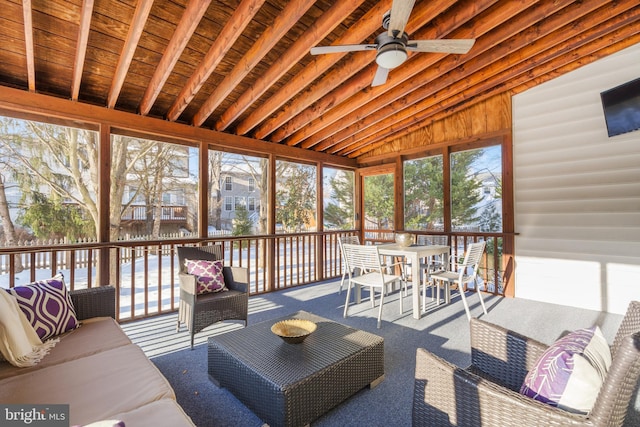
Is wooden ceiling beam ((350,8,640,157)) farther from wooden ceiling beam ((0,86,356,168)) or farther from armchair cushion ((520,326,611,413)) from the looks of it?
armchair cushion ((520,326,611,413))

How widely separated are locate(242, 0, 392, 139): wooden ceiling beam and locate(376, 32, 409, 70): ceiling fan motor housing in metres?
0.27

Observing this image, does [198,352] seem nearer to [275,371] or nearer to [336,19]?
[275,371]

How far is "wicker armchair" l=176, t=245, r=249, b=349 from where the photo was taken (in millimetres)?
2828

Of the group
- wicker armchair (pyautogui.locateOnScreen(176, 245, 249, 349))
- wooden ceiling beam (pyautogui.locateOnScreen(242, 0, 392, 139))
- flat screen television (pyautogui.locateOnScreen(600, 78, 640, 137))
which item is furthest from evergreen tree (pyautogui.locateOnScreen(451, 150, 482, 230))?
wicker armchair (pyautogui.locateOnScreen(176, 245, 249, 349))

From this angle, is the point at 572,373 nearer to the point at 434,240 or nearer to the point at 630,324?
the point at 630,324

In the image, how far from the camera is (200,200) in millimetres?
4184

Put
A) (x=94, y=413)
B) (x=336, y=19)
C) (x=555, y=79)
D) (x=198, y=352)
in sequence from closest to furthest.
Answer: (x=94, y=413) < (x=336, y=19) < (x=198, y=352) < (x=555, y=79)

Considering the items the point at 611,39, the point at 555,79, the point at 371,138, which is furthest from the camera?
the point at 371,138

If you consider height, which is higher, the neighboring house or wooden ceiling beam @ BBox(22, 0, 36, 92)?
wooden ceiling beam @ BBox(22, 0, 36, 92)

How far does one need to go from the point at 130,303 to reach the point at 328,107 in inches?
142

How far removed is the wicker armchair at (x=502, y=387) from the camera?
2.85 ft

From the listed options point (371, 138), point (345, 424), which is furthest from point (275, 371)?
point (371, 138)

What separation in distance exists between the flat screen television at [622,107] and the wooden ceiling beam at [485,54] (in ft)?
4.42

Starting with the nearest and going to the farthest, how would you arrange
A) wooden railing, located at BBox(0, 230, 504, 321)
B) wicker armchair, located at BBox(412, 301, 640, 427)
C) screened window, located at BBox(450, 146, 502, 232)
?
wicker armchair, located at BBox(412, 301, 640, 427) → wooden railing, located at BBox(0, 230, 504, 321) → screened window, located at BBox(450, 146, 502, 232)
